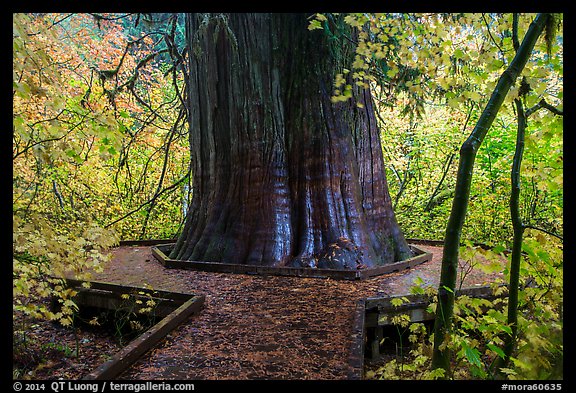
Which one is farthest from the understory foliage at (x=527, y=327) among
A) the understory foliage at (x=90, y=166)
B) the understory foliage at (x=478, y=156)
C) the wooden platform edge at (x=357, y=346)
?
the understory foliage at (x=90, y=166)

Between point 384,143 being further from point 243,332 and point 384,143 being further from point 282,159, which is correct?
point 243,332

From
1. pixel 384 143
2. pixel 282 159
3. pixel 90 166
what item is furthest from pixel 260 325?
pixel 384 143

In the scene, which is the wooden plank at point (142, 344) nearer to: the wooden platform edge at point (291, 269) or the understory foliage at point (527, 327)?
the wooden platform edge at point (291, 269)

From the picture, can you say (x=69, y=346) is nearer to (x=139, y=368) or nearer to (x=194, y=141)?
(x=139, y=368)

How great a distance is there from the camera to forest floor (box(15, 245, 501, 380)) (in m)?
2.96

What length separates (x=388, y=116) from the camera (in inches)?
538

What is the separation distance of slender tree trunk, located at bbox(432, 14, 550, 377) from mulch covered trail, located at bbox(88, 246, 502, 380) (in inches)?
29.1

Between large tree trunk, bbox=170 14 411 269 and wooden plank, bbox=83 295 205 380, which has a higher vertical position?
large tree trunk, bbox=170 14 411 269

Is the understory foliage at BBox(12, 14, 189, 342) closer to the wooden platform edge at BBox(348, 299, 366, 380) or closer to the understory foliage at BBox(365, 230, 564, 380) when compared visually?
the wooden platform edge at BBox(348, 299, 366, 380)

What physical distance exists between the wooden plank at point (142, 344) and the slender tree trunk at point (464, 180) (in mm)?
2130

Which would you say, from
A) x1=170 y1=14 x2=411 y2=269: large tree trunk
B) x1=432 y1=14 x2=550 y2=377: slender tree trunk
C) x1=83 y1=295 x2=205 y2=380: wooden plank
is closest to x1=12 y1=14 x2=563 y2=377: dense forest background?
x1=432 y1=14 x2=550 y2=377: slender tree trunk
